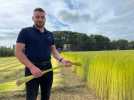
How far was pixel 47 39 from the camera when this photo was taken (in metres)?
4.87

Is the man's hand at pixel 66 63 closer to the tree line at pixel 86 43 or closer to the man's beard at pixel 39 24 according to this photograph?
the man's beard at pixel 39 24

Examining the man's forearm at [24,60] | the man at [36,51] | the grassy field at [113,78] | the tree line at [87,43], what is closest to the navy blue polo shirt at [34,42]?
the man at [36,51]

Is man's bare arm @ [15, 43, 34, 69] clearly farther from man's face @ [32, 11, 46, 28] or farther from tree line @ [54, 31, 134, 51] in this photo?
tree line @ [54, 31, 134, 51]

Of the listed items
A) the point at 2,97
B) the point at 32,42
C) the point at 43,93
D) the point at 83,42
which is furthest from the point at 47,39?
the point at 83,42

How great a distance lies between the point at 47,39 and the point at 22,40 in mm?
384

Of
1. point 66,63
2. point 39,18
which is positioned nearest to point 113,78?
point 66,63

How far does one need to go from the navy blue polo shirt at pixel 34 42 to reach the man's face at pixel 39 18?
8cm

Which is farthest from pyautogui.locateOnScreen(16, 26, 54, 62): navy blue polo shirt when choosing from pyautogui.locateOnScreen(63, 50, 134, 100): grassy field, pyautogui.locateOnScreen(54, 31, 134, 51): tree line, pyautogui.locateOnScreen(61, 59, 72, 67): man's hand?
pyautogui.locateOnScreen(54, 31, 134, 51): tree line

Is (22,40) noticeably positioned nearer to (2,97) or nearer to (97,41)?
(2,97)

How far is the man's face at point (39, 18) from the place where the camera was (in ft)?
15.2

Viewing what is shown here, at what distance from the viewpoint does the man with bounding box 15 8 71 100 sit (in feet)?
15.2

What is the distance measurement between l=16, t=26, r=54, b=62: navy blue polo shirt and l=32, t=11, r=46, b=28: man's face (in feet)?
0.25

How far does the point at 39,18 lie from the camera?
4.67 metres

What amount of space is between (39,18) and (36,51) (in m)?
0.44
